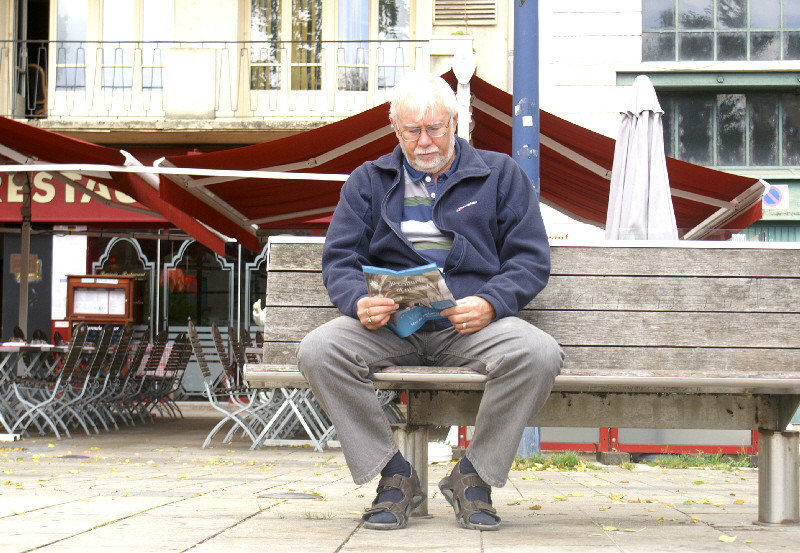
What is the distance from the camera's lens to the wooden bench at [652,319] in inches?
165

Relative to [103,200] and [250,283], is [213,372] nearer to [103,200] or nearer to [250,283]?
[250,283]

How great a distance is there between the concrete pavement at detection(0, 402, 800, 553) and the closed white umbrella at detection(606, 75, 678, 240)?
1759 millimetres

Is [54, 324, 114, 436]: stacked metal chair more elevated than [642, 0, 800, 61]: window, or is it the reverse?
[642, 0, 800, 61]: window

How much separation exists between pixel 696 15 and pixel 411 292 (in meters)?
12.8

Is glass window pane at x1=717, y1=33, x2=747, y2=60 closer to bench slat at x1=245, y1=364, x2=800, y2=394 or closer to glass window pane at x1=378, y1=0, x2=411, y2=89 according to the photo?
glass window pane at x1=378, y1=0, x2=411, y2=89

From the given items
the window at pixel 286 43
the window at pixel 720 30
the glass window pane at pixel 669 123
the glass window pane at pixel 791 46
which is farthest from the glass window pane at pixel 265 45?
the glass window pane at pixel 791 46

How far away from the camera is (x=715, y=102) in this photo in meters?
15.1

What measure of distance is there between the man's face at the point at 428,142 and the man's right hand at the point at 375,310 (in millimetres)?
618

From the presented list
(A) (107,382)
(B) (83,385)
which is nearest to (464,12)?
(A) (107,382)

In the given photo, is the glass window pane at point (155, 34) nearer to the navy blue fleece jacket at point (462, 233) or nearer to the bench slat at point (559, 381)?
the navy blue fleece jacket at point (462, 233)

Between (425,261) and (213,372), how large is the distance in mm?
12598

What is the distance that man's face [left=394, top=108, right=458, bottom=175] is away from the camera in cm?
404

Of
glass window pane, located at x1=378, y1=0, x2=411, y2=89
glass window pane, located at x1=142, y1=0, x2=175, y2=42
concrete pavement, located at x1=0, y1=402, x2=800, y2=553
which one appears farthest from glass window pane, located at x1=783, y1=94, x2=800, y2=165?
glass window pane, located at x1=142, y1=0, x2=175, y2=42

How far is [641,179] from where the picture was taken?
7.94 m
